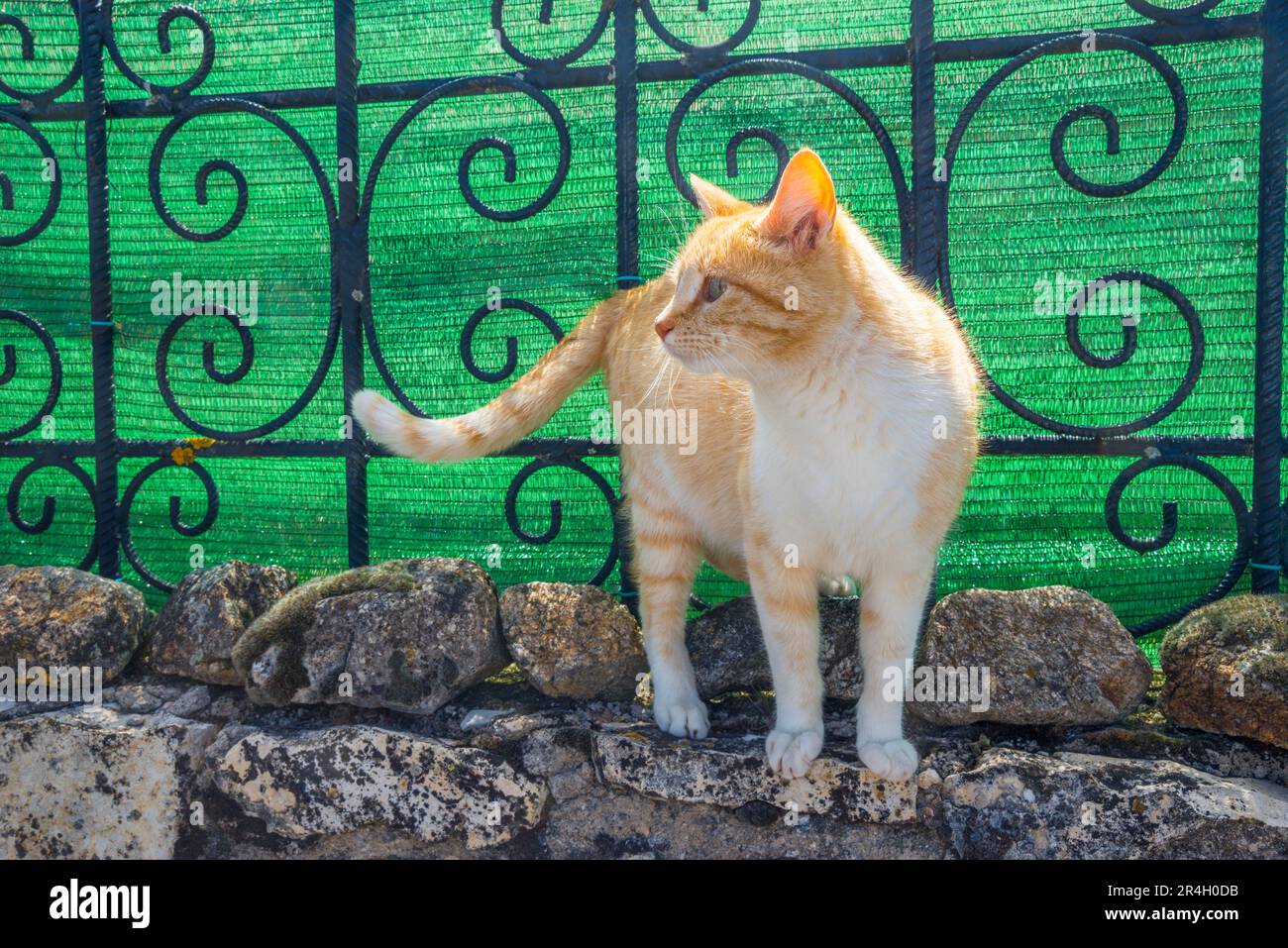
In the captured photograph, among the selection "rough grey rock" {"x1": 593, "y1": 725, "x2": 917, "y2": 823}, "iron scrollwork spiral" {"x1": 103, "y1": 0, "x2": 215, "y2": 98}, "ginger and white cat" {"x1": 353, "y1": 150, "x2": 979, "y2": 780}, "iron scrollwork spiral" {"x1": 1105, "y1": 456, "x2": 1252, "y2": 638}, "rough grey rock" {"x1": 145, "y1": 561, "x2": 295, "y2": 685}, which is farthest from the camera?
"iron scrollwork spiral" {"x1": 103, "y1": 0, "x2": 215, "y2": 98}

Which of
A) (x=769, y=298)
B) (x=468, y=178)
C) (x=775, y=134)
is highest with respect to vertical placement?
(x=775, y=134)

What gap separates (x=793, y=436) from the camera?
2.33 meters

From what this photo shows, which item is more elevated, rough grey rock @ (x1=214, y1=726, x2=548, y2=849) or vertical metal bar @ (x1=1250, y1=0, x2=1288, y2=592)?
vertical metal bar @ (x1=1250, y1=0, x2=1288, y2=592)

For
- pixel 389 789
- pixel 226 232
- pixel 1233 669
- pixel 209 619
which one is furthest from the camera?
pixel 226 232

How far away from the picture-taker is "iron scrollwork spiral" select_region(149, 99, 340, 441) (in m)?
2.96

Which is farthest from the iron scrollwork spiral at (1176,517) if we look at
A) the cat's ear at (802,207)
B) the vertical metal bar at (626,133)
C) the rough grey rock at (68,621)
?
the rough grey rock at (68,621)

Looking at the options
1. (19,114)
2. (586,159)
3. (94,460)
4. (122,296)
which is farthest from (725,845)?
(19,114)

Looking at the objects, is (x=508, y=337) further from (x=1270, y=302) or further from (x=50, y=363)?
(x=1270, y=302)

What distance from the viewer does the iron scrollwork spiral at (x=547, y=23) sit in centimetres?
278

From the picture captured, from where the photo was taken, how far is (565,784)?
2553 millimetres

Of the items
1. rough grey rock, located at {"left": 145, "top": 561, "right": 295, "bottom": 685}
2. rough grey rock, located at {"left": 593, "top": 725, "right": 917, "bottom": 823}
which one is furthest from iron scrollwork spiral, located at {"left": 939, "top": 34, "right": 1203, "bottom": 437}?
rough grey rock, located at {"left": 145, "top": 561, "right": 295, "bottom": 685}

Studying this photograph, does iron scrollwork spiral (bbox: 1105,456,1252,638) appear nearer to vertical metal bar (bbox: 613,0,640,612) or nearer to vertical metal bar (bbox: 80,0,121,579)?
vertical metal bar (bbox: 613,0,640,612)

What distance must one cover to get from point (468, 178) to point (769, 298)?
105 cm

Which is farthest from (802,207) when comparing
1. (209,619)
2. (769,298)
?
(209,619)
